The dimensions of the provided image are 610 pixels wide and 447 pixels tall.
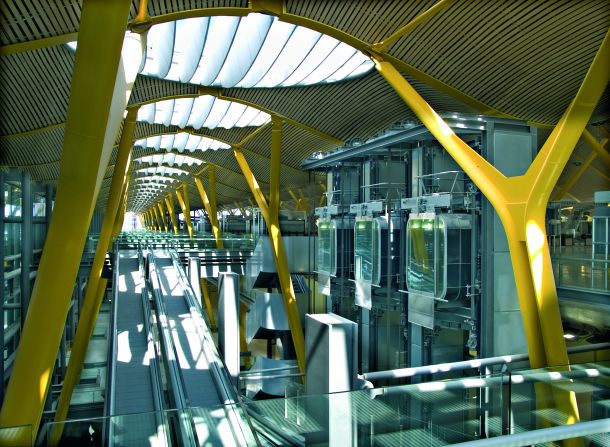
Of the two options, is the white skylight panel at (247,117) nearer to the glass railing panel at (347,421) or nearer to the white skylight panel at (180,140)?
the white skylight panel at (180,140)

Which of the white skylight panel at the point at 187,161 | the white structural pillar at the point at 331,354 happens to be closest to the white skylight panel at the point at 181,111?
the white skylight panel at the point at 187,161

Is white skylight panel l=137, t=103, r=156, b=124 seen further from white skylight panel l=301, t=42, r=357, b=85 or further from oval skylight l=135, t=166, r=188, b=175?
oval skylight l=135, t=166, r=188, b=175

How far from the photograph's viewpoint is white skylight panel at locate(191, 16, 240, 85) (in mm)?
14883

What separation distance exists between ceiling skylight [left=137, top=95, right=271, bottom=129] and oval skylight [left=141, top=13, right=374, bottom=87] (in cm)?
355

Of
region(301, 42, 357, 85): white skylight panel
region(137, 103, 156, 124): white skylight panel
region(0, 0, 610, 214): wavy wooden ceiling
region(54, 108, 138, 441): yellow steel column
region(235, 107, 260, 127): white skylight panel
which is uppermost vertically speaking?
region(301, 42, 357, 85): white skylight panel

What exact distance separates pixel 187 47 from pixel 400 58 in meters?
6.65

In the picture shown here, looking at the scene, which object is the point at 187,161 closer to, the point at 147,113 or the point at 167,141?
the point at 167,141

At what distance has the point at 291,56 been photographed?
17016mm

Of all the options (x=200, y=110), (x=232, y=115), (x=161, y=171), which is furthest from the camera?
(x=161, y=171)

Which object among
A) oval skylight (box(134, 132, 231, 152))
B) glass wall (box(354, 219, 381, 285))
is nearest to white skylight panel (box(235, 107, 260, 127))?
oval skylight (box(134, 132, 231, 152))

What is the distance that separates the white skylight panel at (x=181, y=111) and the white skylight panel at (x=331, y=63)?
6.29 metres

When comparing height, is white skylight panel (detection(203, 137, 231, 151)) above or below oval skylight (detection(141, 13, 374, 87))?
below

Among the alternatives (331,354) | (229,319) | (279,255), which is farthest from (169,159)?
(331,354)

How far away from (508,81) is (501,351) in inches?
307
